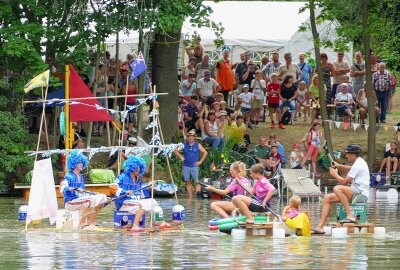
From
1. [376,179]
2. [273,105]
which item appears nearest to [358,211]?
[376,179]

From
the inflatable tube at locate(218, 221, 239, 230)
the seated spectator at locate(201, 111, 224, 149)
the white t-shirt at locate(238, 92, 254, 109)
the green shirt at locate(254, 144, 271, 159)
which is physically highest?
the white t-shirt at locate(238, 92, 254, 109)

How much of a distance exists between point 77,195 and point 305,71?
18.3 m

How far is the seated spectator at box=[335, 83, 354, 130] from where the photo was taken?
39.0 meters

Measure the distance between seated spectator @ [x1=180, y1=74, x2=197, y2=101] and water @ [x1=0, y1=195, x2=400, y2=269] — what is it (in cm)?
1522

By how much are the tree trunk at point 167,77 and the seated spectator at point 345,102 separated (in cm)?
510

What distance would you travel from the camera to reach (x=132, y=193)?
22531 mm

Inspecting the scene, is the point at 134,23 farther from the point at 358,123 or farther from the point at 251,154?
the point at 358,123

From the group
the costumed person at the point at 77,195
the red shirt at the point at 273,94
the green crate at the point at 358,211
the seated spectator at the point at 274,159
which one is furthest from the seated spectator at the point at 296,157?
the green crate at the point at 358,211

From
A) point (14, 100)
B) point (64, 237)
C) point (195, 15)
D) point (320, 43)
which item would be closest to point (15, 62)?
point (14, 100)

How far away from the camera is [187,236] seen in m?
21.8

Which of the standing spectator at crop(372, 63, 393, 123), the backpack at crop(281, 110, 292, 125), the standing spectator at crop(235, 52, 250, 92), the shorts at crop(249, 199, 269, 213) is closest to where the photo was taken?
the shorts at crop(249, 199, 269, 213)

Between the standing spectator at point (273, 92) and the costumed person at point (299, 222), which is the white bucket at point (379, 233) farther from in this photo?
the standing spectator at point (273, 92)

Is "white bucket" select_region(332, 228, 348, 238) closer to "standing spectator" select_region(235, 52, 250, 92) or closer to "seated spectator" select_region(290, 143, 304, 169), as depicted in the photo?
"seated spectator" select_region(290, 143, 304, 169)

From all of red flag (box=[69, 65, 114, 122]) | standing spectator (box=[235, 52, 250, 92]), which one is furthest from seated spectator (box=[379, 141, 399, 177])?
red flag (box=[69, 65, 114, 122])
